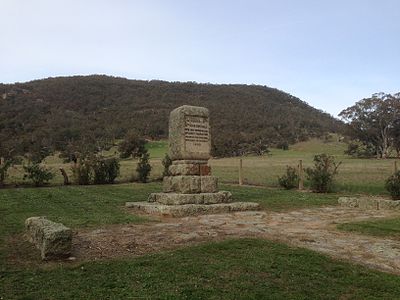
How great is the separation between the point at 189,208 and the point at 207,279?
566 cm

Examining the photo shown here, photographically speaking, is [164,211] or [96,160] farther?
[96,160]

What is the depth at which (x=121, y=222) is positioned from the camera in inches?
357

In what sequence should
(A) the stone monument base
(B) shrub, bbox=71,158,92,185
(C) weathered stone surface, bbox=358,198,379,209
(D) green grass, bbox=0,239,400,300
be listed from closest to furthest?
(D) green grass, bbox=0,239,400,300, (A) the stone monument base, (C) weathered stone surface, bbox=358,198,379,209, (B) shrub, bbox=71,158,92,185

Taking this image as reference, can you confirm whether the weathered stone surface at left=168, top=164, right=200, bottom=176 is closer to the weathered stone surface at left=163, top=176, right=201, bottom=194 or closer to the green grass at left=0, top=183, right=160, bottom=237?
the weathered stone surface at left=163, top=176, right=201, bottom=194

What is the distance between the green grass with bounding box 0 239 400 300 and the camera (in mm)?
4652

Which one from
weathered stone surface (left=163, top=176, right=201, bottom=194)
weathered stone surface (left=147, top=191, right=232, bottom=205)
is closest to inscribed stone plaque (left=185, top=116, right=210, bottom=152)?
weathered stone surface (left=163, top=176, right=201, bottom=194)

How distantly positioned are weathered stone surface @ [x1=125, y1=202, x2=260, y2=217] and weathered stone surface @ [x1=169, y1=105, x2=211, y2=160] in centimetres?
166

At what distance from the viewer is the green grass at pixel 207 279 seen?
15.3ft

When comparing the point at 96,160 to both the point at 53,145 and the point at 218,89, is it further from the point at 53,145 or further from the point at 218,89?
the point at 218,89

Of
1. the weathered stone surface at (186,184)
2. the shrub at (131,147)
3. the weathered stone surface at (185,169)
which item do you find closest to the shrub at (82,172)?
the weathered stone surface at (185,169)

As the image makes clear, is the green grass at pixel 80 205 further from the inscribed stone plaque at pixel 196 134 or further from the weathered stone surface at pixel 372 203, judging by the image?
the inscribed stone plaque at pixel 196 134

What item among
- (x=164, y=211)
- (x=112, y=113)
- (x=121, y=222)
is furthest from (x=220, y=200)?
(x=112, y=113)

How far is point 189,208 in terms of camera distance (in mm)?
10734

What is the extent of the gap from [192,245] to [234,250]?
0.73 meters
